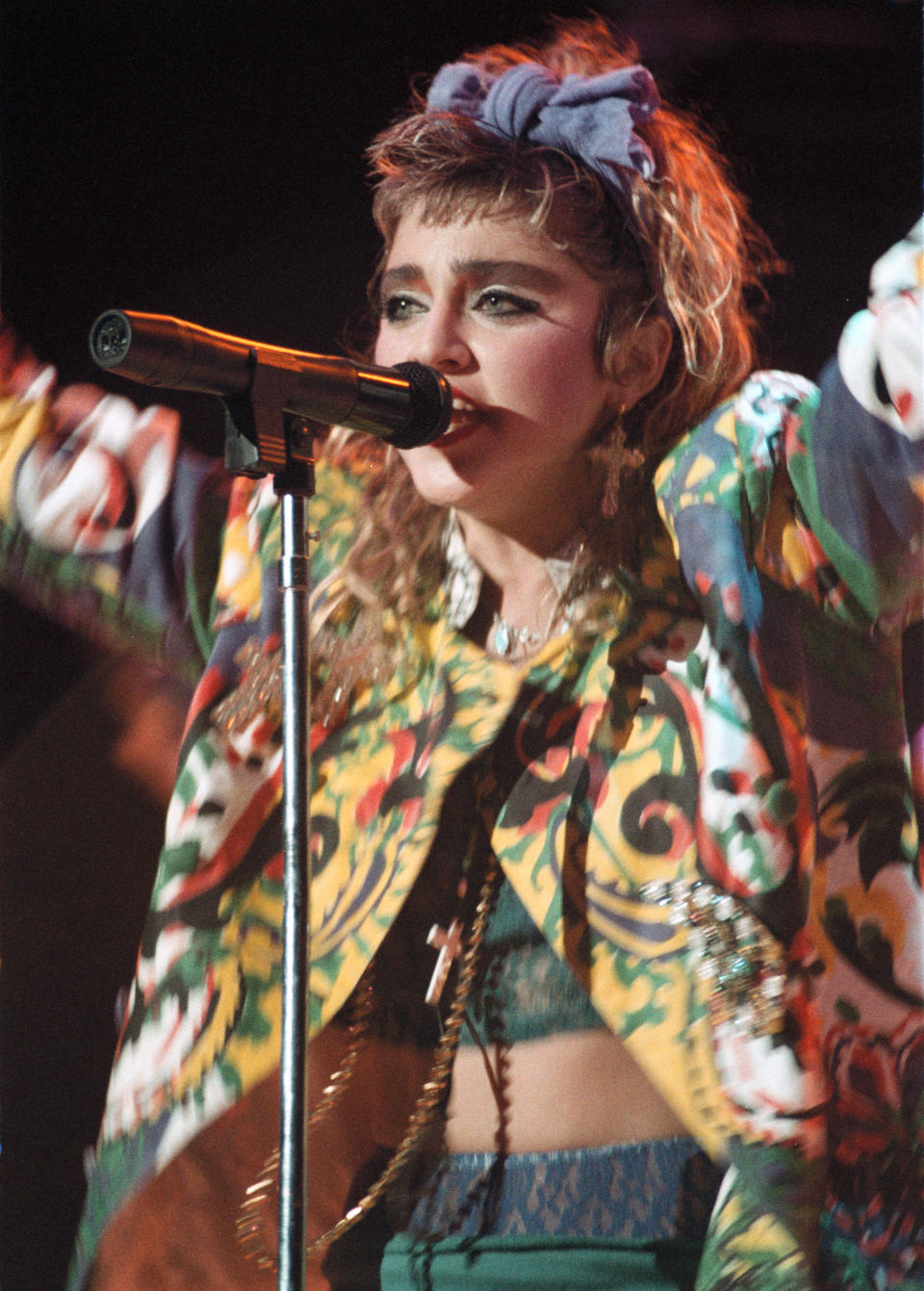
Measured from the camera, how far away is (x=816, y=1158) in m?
1.01

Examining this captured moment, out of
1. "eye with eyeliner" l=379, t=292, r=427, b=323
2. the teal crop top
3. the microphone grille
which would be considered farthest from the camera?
"eye with eyeliner" l=379, t=292, r=427, b=323

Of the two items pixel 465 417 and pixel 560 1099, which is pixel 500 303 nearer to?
pixel 465 417

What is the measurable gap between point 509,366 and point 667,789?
0.37 meters

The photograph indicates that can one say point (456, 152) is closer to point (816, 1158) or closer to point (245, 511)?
point (245, 511)

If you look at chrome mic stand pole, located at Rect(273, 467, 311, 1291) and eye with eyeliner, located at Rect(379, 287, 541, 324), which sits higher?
eye with eyeliner, located at Rect(379, 287, 541, 324)

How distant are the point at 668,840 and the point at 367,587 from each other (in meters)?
0.38

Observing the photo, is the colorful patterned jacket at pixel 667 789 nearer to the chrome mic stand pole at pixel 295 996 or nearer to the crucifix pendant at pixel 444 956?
the crucifix pendant at pixel 444 956

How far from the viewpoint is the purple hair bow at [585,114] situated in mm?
1158

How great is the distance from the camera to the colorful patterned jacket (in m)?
1.03

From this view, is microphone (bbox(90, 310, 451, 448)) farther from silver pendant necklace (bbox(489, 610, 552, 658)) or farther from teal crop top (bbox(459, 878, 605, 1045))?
teal crop top (bbox(459, 878, 605, 1045))

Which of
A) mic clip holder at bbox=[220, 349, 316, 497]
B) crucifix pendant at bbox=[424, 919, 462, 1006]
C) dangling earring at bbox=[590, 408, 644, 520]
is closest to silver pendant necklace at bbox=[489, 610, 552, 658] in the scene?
dangling earring at bbox=[590, 408, 644, 520]

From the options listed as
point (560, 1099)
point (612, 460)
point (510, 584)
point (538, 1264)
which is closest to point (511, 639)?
point (510, 584)

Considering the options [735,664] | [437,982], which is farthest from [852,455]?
[437,982]

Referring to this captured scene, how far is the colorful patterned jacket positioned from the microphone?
27 centimetres
